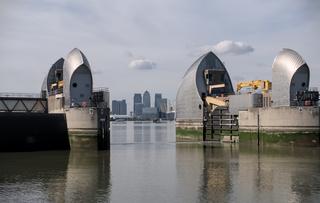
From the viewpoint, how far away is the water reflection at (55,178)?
923 inches

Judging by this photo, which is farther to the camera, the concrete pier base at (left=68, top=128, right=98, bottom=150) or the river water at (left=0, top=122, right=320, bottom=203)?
the concrete pier base at (left=68, top=128, right=98, bottom=150)

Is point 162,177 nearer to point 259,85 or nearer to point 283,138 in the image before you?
point 283,138

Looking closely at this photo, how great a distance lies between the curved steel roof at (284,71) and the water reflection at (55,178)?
23614mm

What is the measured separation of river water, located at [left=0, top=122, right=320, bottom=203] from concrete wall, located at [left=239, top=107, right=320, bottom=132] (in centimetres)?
631

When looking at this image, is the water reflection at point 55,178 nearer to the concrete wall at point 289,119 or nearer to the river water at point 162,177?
the river water at point 162,177

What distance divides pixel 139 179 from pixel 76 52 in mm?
29485

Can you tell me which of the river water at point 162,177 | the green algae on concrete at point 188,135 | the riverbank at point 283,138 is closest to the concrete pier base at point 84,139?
the river water at point 162,177

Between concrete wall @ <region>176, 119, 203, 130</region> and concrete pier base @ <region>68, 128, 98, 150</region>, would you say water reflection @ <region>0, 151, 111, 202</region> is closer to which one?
concrete pier base @ <region>68, 128, 98, 150</region>

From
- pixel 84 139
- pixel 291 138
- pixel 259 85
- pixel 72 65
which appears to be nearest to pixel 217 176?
pixel 84 139

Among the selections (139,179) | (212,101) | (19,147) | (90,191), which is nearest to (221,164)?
(139,179)

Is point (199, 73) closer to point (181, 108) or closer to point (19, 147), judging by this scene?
point (181, 108)

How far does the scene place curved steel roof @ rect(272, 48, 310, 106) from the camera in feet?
185

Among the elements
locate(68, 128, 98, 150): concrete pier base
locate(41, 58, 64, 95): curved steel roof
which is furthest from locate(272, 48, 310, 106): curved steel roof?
locate(41, 58, 64, 95): curved steel roof

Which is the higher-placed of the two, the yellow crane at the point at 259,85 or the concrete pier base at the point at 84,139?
the yellow crane at the point at 259,85
